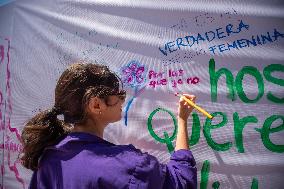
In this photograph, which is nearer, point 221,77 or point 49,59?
point 221,77

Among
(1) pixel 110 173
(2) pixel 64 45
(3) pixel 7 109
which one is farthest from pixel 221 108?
(3) pixel 7 109

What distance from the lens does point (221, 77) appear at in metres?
1.39

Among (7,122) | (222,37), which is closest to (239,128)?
(222,37)

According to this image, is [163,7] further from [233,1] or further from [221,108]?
[221,108]

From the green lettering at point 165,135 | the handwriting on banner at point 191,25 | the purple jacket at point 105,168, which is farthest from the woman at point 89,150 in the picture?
the handwriting on banner at point 191,25

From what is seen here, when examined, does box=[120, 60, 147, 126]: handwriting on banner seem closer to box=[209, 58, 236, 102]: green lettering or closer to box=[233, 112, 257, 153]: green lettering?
box=[209, 58, 236, 102]: green lettering

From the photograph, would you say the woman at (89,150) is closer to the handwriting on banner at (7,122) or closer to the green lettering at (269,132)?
the green lettering at (269,132)

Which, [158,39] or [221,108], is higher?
[158,39]

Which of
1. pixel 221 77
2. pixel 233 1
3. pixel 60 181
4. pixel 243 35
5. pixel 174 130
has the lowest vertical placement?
pixel 60 181

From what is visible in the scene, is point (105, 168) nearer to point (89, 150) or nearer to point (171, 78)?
point (89, 150)

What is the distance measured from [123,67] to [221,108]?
47 centimetres

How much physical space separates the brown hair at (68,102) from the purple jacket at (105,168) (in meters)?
0.05

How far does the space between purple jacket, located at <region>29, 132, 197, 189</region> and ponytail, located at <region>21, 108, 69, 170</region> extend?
0.12 ft

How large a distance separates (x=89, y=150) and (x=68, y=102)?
16 cm
